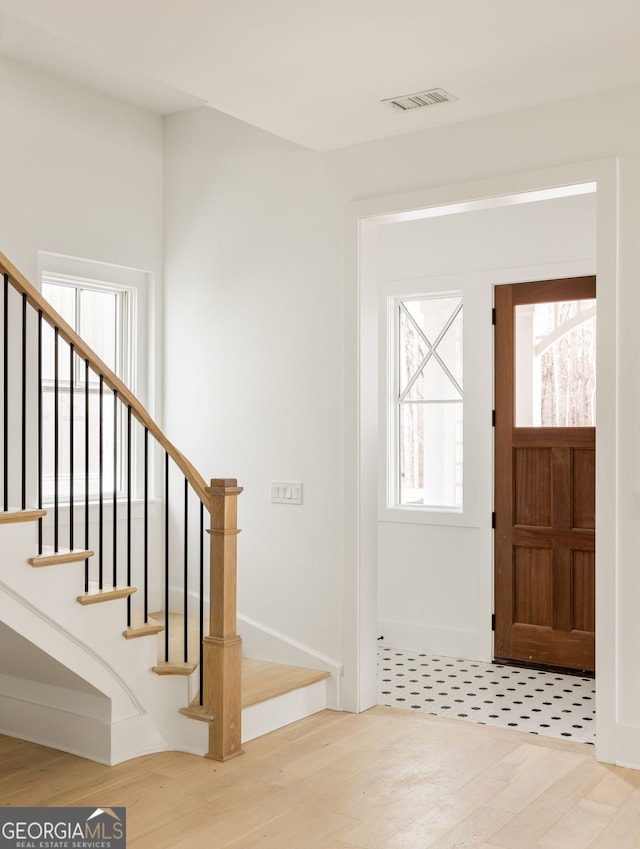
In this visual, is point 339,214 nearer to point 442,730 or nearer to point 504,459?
point 504,459

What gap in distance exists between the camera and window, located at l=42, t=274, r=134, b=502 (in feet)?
16.0

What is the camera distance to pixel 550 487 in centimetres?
527

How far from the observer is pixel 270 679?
4422 mm

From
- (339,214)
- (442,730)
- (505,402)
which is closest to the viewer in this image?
(442,730)

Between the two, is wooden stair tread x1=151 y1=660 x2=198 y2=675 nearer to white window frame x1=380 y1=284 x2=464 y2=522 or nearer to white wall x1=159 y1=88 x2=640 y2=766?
white wall x1=159 y1=88 x2=640 y2=766

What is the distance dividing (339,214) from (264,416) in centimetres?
113

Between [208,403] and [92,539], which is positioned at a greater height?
[208,403]

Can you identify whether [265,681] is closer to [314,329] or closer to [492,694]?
[492,694]

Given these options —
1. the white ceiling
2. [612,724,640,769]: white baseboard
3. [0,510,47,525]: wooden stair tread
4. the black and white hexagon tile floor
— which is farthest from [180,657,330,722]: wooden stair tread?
the white ceiling

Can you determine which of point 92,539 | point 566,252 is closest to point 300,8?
point 566,252

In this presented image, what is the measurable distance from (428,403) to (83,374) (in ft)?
7.08

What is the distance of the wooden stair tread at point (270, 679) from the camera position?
13.7ft

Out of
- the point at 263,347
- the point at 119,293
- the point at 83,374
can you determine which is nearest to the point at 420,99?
the point at 263,347

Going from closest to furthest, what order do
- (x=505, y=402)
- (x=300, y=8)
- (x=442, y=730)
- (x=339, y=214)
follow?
(x=300, y=8) < (x=442, y=730) < (x=339, y=214) < (x=505, y=402)
